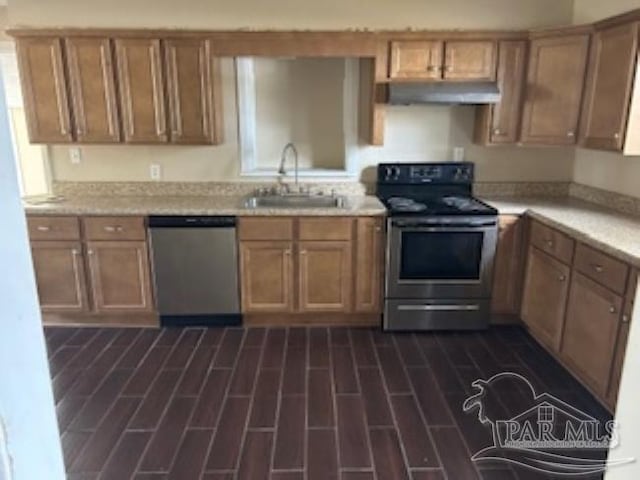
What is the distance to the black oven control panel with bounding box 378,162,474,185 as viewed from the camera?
376 cm

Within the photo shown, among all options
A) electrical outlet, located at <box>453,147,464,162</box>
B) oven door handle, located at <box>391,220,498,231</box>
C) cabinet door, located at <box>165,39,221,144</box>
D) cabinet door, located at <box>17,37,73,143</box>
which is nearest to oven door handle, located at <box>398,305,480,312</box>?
oven door handle, located at <box>391,220,498,231</box>

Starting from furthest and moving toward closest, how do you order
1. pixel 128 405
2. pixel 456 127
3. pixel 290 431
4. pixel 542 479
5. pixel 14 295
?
pixel 456 127
pixel 128 405
pixel 290 431
pixel 542 479
pixel 14 295

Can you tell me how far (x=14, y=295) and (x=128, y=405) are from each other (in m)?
2.25

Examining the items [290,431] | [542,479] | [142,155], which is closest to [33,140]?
[142,155]

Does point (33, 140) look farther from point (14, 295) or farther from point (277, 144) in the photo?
point (14, 295)

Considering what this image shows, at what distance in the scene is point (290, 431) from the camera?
2350 millimetres

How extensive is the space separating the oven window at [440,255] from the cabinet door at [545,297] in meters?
0.37

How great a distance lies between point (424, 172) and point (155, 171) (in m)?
2.22

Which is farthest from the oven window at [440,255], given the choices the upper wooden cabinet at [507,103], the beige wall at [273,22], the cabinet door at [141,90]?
the cabinet door at [141,90]

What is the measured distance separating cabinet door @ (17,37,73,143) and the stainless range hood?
7.87 ft

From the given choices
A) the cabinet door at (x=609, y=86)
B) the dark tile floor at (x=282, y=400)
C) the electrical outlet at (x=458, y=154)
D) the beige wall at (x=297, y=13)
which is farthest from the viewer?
the electrical outlet at (x=458, y=154)

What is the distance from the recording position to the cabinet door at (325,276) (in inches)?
132

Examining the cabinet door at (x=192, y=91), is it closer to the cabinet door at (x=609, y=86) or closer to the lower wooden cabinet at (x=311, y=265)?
the lower wooden cabinet at (x=311, y=265)

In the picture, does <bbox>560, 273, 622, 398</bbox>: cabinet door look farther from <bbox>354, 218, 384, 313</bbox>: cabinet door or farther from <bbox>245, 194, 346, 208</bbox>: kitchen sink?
<bbox>245, 194, 346, 208</bbox>: kitchen sink
